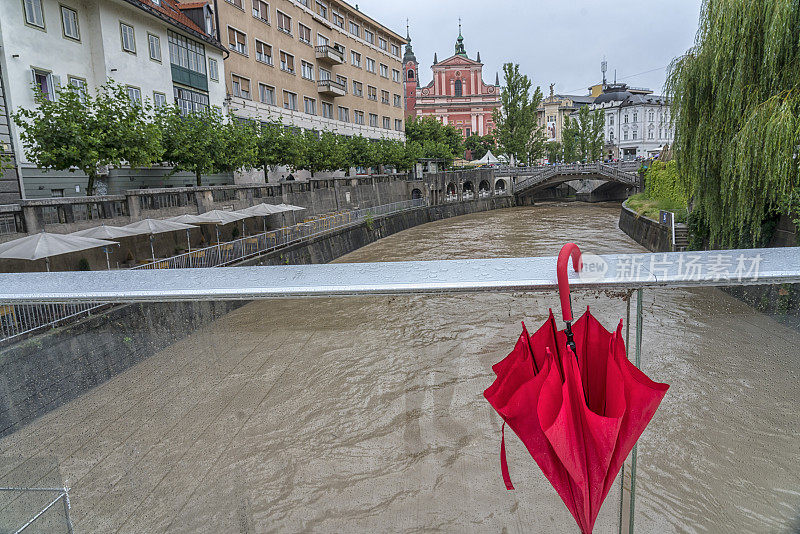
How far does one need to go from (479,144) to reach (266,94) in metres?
56.5

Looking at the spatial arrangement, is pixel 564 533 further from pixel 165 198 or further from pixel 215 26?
pixel 215 26

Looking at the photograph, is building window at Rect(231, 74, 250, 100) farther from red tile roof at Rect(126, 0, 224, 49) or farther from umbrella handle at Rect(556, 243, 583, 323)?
umbrella handle at Rect(556, 243, 583, 323)

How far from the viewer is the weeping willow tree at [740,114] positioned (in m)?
11.7

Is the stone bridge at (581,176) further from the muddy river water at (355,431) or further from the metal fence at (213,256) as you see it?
the muddy river water at (355,431)

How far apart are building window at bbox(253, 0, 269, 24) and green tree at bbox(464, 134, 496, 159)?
181 feet

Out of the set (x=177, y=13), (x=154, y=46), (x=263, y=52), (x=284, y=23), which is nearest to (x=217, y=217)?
(x=154, y=46)

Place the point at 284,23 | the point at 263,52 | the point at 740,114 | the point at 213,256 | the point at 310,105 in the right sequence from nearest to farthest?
1. the point at 740,114
2. the point at 213,256
3. the point at 263,52
4. the point at 284,23
5. the point at 310,105

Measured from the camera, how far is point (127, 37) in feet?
79.6

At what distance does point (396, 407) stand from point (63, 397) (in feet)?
3.49

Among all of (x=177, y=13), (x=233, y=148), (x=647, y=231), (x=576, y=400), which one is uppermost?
(x=177, y=13)

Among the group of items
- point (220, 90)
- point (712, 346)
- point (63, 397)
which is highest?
point (220, 90)

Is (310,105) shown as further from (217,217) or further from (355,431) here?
(355,431)

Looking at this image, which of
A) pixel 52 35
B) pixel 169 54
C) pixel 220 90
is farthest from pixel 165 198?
pixel 220 90

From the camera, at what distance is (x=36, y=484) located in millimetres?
1852
